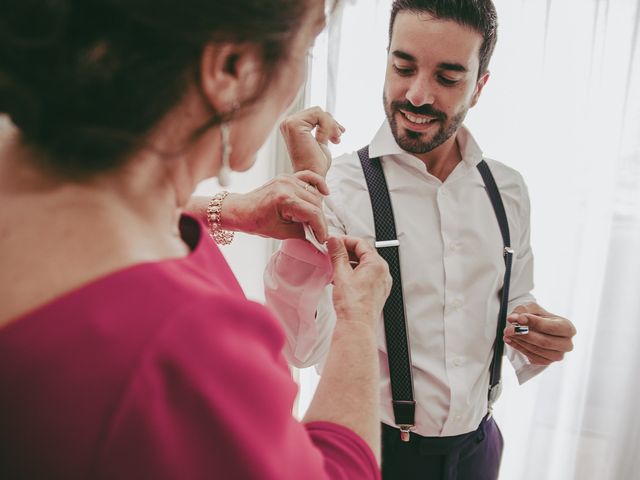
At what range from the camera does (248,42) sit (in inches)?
17.7

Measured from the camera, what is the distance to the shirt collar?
122 centimetres

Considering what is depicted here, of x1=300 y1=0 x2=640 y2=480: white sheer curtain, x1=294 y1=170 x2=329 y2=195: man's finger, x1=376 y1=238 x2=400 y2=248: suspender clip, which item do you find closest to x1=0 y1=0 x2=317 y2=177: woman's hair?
x1=294 y1=170 x2=329 y2=195: man's finger

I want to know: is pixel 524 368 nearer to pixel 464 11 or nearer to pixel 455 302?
pixel 455 302

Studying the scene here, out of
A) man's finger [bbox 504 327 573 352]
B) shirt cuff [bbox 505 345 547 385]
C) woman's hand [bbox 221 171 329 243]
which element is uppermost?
woman's hand [bbox 221 171 329 243]

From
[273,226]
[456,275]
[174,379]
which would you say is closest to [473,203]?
[456,275]

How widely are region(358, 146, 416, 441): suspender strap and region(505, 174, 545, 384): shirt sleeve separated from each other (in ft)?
1.31

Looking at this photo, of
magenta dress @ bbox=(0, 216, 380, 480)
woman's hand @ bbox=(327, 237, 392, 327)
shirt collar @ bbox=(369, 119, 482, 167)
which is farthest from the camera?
shirt collar @ bbox=(369, 119, 482, 167)

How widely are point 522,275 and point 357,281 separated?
2.38ft

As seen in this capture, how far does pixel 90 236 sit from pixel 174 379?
0.14 meters

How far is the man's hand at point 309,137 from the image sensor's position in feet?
3.30

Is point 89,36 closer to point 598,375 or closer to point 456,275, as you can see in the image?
point 456,275

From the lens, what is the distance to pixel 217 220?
103 cm

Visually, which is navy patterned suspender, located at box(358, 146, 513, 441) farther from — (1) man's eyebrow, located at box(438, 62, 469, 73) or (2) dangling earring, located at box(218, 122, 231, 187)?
(2) dangling earring, located at box(218, 122, 231, 187)

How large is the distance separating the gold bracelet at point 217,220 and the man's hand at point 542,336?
677 mm
